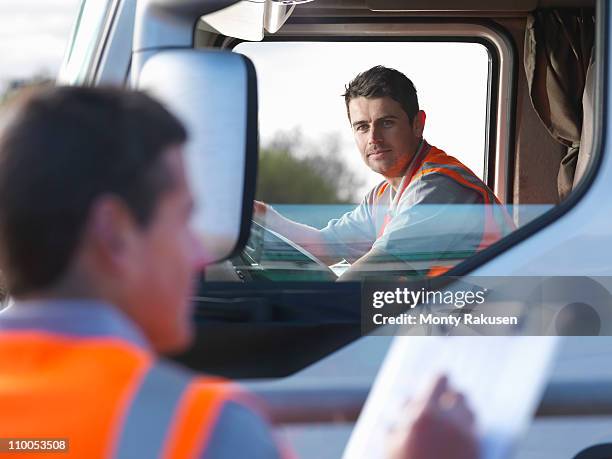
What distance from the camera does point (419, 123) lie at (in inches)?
107

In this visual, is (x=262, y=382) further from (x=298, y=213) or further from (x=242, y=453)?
(x=242, y=453)

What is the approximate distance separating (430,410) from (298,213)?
1.16 m

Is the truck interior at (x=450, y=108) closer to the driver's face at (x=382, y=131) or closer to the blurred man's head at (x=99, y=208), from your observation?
the driver's face at (x=382, y=131)

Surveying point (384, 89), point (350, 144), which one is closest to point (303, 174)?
point (350, 144)

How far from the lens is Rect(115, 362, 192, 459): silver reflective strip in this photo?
0.76 m

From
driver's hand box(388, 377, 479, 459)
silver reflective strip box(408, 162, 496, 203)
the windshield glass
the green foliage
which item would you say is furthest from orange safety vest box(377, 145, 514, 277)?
driver's hand box(388, 377, 479, 459)

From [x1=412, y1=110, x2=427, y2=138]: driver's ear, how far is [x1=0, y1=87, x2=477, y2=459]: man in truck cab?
5.79 feet

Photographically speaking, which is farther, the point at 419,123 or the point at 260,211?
the point at 419,123

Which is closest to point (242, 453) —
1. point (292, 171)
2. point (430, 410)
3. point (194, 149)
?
point (430, 410)

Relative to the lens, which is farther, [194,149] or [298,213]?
[298,213]

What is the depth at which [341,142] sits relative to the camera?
268 centimetres

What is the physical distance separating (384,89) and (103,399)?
6.65 feet

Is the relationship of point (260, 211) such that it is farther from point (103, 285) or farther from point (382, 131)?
point (103, 285)

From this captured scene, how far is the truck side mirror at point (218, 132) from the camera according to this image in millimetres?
1600
